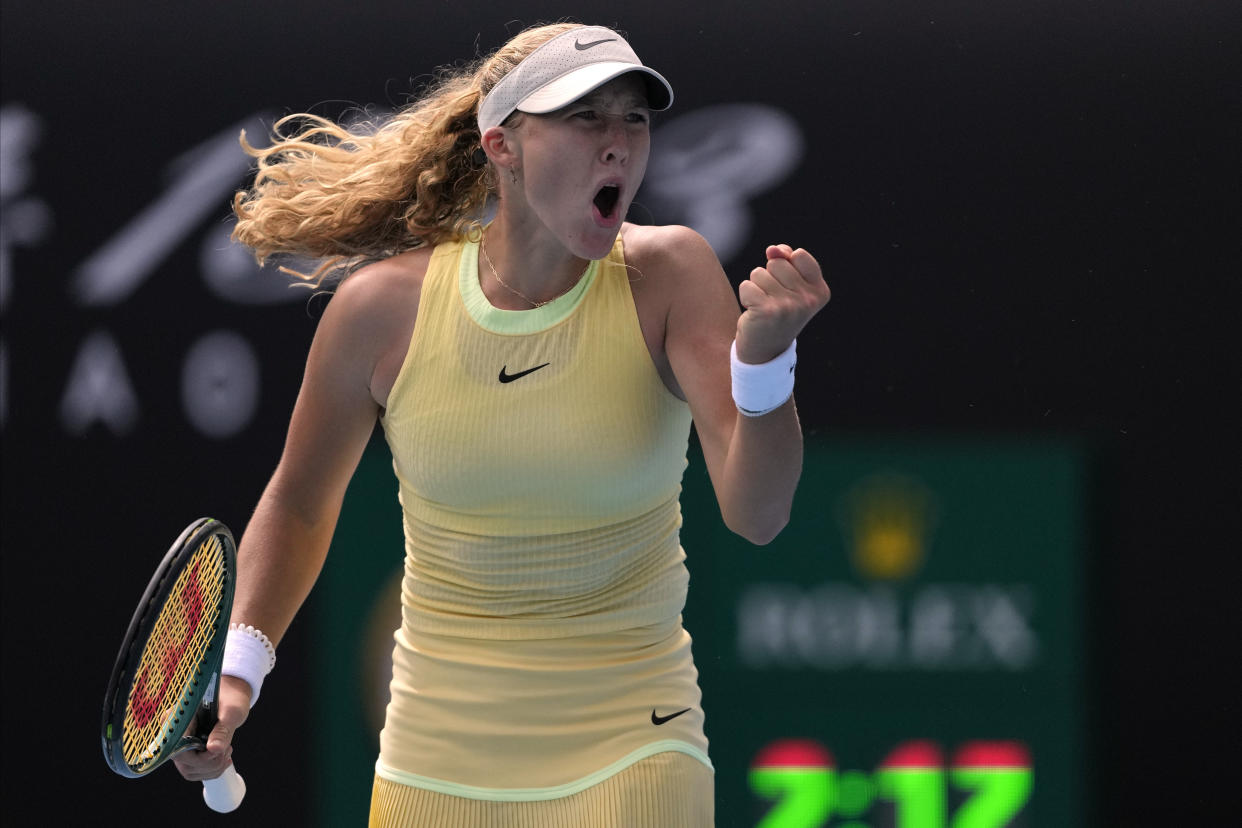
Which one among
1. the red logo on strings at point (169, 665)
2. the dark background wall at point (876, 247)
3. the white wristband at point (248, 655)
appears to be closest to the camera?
the red logo on strings at point (169, 665)

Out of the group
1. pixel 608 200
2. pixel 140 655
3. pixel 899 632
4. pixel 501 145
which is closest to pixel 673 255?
pixel 608 200

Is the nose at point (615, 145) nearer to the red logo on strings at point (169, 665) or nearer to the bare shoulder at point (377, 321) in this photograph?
the bare shoulder at point (377, 321)

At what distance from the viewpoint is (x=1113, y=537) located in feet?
10.8

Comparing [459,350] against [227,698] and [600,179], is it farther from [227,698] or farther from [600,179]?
[227,698]

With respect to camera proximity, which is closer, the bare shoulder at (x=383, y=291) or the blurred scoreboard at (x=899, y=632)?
the bare shoulder at (x=383, y=291)

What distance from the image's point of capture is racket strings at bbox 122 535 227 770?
1.74 metres

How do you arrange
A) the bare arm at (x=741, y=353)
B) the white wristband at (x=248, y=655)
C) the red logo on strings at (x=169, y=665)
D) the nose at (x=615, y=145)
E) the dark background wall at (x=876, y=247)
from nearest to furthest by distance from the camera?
the bare arm at (x=741, y=353) → the red logo on strings at (x=169, y=665) → the nose at (x=615, y=145) → the white wristband at (x=248, y=655) → the dark background wall at (x=876, y=247)

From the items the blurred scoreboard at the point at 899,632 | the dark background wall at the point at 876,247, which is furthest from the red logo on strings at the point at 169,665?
A: the dark background wall at the point at 876,247

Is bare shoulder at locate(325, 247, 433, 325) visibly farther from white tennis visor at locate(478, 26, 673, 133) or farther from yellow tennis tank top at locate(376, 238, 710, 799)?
white tennis visor at locate(478, 26, 673, 133)

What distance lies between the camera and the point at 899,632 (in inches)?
130

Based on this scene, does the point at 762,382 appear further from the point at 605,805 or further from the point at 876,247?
the point at 876,247

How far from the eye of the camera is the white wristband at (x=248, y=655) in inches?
79.0

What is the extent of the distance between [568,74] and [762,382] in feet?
1.47

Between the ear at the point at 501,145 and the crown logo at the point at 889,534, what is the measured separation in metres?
1.53
